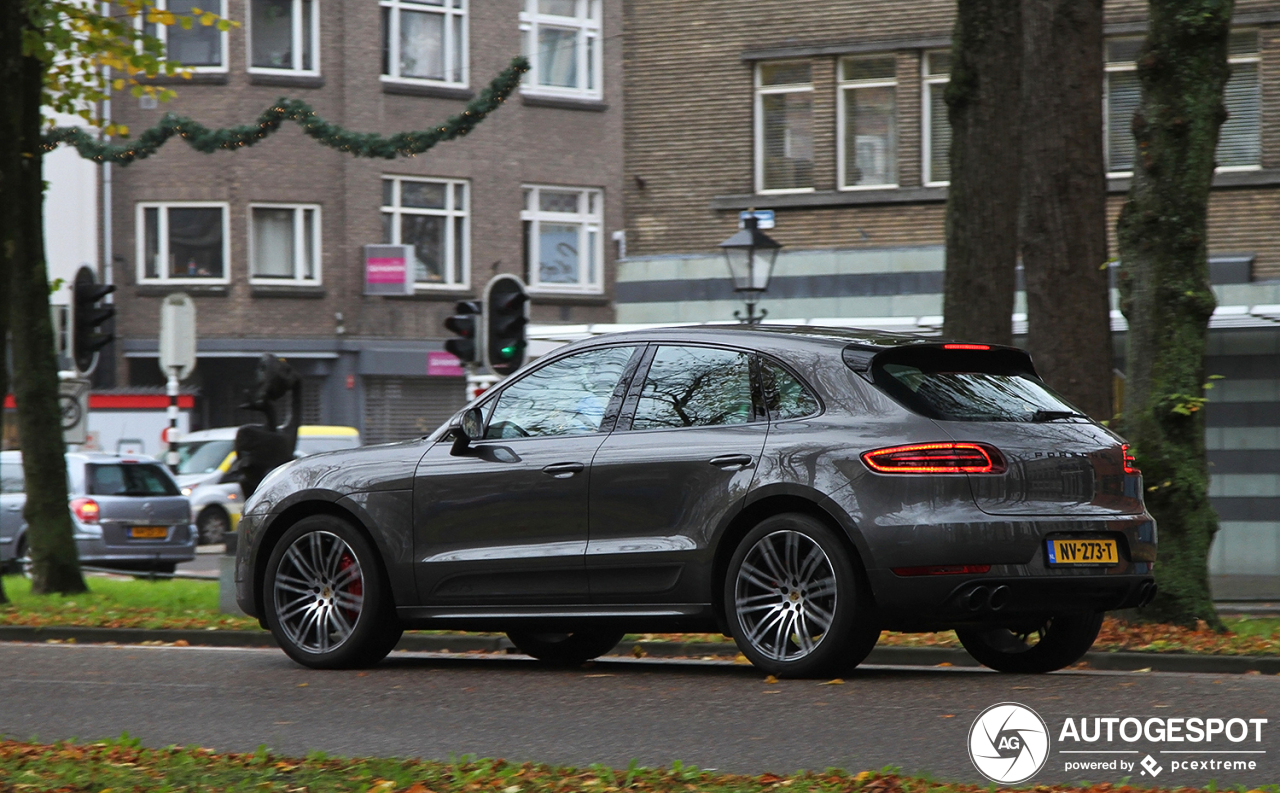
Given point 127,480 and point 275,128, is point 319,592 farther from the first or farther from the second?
point 275,128

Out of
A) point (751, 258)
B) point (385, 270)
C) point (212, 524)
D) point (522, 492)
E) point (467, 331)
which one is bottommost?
point (212, 524)

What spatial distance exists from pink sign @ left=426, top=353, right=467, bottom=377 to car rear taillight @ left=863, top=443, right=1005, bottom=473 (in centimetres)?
3139

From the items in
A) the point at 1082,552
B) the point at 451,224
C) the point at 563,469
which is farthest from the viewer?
the point at 451,224

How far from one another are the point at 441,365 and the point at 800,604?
31.5m

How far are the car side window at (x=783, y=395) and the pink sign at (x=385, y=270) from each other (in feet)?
98.4

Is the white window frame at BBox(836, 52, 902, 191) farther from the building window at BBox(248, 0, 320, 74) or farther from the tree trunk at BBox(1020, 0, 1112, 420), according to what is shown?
the building window at BBox(248, 0, 320, 74)

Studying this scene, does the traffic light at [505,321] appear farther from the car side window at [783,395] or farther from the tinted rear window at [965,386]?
the tinted rear window at [965,386]

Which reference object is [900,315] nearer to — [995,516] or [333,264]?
[995,516]

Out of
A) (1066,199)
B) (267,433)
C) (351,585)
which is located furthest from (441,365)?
(351,585)

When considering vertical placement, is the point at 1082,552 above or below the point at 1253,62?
below

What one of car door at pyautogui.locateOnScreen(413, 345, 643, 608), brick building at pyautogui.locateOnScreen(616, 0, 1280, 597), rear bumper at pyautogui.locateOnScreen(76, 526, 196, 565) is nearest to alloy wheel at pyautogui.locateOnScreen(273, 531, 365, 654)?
car door at pyautogui.locateOnScreen(413, 345, 643, 608)

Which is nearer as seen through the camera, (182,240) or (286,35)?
(182,240)

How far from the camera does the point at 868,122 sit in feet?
78.4

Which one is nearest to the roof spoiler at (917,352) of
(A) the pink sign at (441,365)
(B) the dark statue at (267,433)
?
(B) the dark statue at (267,433)
